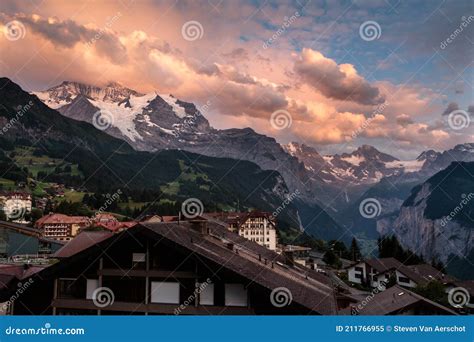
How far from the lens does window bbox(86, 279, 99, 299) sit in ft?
58.5

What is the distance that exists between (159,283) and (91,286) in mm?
2908

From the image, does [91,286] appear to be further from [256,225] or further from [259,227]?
[259,227]

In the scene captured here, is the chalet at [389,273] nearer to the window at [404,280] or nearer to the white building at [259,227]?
the window at [404,280]

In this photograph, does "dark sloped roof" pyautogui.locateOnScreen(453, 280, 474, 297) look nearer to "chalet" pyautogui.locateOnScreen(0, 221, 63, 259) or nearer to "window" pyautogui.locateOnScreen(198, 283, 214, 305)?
"window" pyautogui.locateOnScreen(198, 283, 214, 305)

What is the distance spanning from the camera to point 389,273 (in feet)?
259

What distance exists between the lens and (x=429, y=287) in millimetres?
57312

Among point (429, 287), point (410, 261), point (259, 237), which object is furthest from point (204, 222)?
point (410, 261)


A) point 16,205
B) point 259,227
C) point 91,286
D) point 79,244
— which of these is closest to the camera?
point 91,286

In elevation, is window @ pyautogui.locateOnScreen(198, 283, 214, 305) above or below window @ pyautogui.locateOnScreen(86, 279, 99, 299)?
below

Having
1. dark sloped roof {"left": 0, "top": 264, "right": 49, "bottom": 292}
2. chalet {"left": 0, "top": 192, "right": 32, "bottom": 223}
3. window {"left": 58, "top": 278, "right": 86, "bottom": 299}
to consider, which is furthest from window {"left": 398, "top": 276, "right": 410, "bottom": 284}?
chalet {"left": 0, "top": 192, "right": 32, "bottom": 223}

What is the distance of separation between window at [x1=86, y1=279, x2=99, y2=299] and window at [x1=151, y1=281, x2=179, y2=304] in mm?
2389

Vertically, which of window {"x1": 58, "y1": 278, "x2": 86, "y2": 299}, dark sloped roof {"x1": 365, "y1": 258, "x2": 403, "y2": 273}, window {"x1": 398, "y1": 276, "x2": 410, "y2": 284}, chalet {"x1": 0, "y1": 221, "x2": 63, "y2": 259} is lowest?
window {"x1": 58, "y1": 278, "x2": 86, "y2": 299}

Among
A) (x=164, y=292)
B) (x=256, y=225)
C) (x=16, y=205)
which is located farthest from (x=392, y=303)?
(x=16, y=205)
